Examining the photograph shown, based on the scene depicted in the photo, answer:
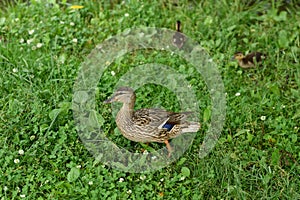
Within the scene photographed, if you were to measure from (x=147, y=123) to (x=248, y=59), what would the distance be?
1.63 metres

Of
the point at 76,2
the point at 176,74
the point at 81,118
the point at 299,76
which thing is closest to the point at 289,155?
the point at 299,76

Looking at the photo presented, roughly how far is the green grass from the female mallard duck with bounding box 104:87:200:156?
0.19m

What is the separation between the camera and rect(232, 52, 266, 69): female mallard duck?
552 centimetres

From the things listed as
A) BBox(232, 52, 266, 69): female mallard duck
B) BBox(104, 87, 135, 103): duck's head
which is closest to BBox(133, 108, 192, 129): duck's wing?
BBox(104, 87, 135, 103): duck's head

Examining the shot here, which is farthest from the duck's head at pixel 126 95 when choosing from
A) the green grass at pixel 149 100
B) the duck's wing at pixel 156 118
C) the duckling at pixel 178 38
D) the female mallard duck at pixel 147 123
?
the duckling at pixel 178 38

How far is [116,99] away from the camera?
4578mm

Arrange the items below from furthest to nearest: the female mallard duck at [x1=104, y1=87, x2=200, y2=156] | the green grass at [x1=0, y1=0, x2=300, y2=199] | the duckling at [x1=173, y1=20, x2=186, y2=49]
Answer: the duckling at [x1=173, y1=20, x2=186, y2=49] → the female mallard duck at [x1=104, y1=87, x2=200, y2=156] → the green grass at [x1=0, y1=0, x2=300, y2=199]

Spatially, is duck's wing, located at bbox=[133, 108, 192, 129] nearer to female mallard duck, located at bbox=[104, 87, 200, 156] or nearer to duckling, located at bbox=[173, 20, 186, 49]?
female mallard duck, located at bbox=[104, 87, 200, 156]

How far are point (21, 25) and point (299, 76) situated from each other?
10.3 ft

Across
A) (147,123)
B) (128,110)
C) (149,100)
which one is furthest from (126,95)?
(149,100)

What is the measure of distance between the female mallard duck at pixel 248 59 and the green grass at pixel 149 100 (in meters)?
0.07

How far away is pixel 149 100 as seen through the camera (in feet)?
16.7

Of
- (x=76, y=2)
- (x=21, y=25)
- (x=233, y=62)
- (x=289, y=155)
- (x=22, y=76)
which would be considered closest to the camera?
(x=289, y=155)

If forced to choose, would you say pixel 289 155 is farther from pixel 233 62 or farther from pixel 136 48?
pixel 136 48
